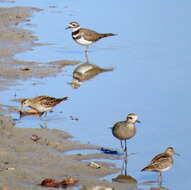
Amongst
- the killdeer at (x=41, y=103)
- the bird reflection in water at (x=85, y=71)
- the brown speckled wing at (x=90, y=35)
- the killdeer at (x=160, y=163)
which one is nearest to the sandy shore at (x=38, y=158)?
the killdeer at (x=41, y=103)

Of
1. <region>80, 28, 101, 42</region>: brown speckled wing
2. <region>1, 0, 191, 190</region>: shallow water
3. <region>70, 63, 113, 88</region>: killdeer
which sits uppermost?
<region>80, 28, 101, 42</region>: brown speckled wing

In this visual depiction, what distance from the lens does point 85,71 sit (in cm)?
1783

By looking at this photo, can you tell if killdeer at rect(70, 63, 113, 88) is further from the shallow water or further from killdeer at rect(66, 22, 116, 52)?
killdeer at rect(66, 22, 116, 52)

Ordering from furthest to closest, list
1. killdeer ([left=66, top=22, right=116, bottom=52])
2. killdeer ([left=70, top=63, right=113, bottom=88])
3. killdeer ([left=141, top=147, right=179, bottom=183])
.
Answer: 1. killdeer ([left=66, top=22, right=116, bottom=52])
2. killdeer ([left=70, top=63, right=113, bottom=88])
3. killdeer ([left=141, top=147, right=179, bottom=183])

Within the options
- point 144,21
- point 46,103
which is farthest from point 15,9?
point 46,103

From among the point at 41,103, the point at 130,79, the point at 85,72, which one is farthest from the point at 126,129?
the point at 85,72

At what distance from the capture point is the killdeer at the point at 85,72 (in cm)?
1716

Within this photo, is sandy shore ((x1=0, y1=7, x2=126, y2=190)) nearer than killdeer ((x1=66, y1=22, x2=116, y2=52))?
Yes

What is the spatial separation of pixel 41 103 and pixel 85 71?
3.78m

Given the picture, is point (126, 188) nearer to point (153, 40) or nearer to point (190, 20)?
point (153, 40)

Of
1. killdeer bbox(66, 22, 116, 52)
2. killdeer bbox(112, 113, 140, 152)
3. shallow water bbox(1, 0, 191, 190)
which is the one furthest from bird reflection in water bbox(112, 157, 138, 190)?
killdeer bbox(66, 22, 116, 52)

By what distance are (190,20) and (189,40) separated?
2581 mm

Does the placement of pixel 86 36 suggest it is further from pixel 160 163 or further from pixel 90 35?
pixel 160 163

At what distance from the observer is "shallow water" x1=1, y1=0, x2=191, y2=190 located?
509 inches
